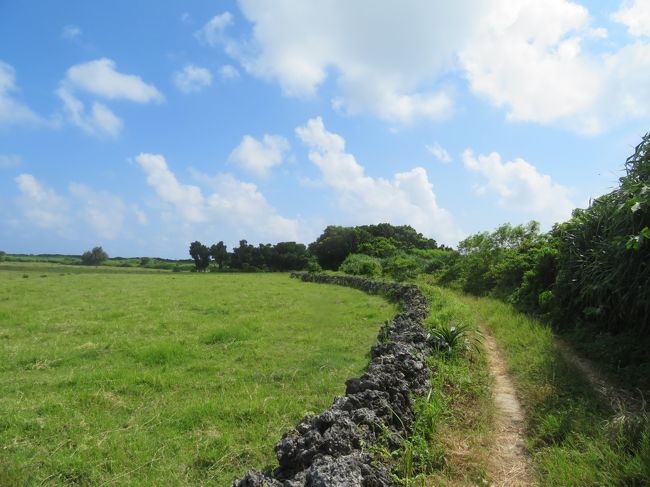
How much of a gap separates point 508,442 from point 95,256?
280 feet

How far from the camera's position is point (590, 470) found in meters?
4.14

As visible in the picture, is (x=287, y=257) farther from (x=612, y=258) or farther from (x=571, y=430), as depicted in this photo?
(x=571, y=430)

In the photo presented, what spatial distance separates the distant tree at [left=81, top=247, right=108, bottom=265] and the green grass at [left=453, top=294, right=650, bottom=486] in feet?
267

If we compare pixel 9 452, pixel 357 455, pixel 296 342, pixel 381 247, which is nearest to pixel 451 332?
pixel 296 342

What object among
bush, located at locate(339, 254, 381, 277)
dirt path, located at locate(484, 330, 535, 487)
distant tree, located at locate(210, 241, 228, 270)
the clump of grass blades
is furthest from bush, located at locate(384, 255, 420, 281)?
distant tree, located at locate(210, 241, 228, 270)

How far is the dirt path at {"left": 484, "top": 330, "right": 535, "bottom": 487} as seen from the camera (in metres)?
4.66

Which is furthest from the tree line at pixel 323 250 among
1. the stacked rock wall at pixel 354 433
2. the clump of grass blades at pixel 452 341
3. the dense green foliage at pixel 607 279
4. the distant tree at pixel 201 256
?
the stacked rock wall at pixel 354 433

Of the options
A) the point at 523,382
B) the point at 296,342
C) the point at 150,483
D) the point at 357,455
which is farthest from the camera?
the point at 296,342

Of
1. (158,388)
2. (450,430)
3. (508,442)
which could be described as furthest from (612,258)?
(158,388)

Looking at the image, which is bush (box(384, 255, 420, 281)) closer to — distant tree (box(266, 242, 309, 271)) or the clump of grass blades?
the clump of grass blades

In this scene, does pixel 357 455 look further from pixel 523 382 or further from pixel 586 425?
pixel 523 382

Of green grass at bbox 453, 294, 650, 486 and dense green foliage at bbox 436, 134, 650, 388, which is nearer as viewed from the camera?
green grass at bbox 453, 294, 650, 486

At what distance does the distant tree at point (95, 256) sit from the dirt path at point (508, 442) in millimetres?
81462

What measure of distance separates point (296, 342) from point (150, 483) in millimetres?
7276
